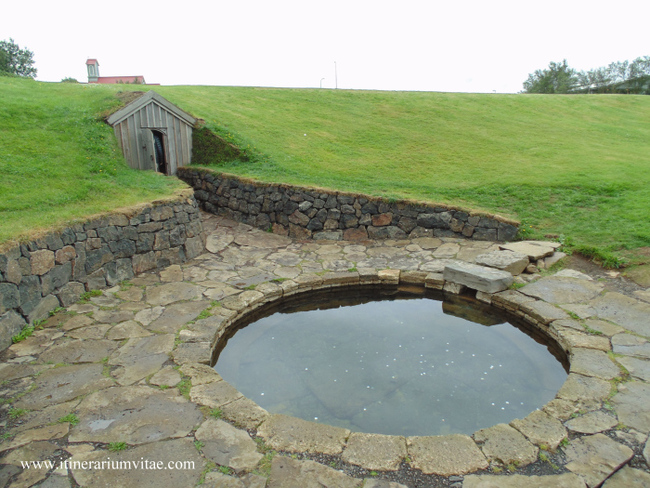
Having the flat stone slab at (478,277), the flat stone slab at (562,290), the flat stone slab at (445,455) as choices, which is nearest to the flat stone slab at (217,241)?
the flat stone slab at (478,277)

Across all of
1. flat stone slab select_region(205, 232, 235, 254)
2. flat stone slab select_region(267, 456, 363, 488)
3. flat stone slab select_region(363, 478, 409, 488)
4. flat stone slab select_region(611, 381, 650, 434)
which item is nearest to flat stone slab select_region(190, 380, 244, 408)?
flat stone slab select_region(267, 456, 363, 488)

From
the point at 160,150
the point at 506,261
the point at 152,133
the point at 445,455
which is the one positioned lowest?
the point at 445,455

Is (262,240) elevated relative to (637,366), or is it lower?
elevated

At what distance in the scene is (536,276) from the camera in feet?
23.9

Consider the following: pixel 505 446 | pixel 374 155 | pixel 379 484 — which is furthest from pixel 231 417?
pixel 374 155

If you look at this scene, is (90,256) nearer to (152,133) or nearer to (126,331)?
(126,331)

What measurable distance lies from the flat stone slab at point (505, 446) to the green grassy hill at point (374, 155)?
5.46 m

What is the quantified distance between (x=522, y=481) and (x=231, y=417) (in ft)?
8.40

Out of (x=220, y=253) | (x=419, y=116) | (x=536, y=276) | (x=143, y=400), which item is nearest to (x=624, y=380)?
(x=536, y=276)

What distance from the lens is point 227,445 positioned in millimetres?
3623

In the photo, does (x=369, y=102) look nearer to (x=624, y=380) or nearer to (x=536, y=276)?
(x=536, y=276)

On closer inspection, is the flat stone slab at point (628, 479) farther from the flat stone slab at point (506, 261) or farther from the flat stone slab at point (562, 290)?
the flat stone slab at point (506, 261)

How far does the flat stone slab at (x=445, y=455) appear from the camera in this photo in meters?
3.42

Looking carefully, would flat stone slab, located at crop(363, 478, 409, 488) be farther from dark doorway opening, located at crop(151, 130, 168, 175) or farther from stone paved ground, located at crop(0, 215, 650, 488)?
dark doorway opening, located at crop(151, 130, 168, 175)
